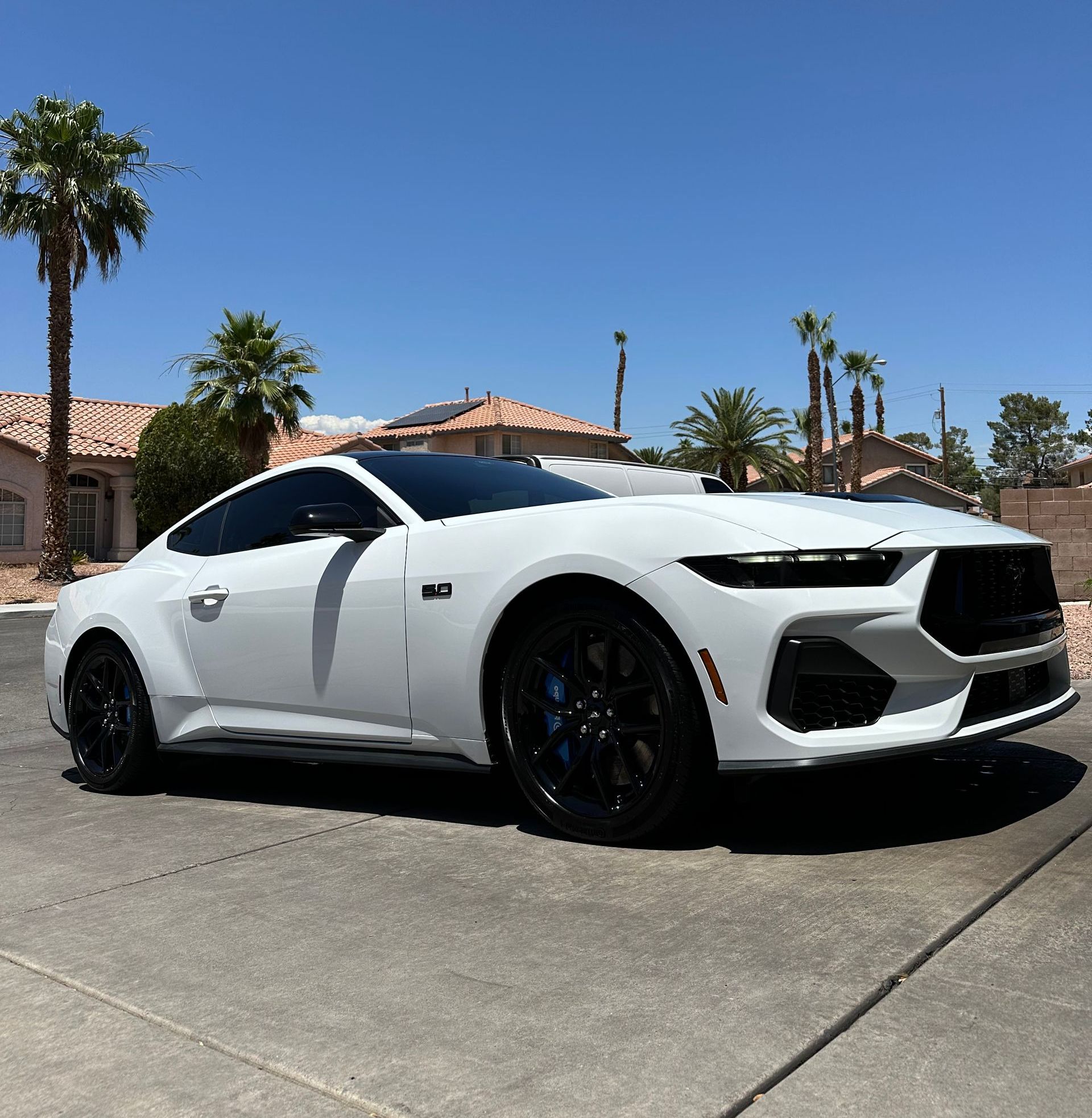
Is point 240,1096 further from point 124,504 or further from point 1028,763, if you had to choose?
point 124,504

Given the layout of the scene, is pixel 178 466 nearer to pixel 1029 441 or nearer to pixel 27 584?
pixel 27 584

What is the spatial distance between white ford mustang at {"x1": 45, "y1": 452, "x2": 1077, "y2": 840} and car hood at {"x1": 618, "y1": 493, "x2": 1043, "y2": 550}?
11 millimetres

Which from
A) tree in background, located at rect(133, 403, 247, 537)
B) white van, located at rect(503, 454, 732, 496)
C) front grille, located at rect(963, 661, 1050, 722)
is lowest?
front grille, located at rect(963, 661, 1050, 722)

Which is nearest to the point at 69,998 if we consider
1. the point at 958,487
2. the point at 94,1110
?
the point at 94,1110

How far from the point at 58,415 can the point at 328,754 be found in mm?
26079

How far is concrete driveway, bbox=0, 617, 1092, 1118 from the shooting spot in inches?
85.9

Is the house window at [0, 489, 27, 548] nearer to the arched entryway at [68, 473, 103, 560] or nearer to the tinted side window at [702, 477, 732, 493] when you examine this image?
the arched entryway at [68, 473, 103, 560]

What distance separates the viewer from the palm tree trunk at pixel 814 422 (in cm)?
4966

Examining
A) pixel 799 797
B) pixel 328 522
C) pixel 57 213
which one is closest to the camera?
pixel 328 522

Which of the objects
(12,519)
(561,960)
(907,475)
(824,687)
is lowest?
(561,960)

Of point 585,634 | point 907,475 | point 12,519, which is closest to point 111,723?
point 585,634

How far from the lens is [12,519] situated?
115 feet

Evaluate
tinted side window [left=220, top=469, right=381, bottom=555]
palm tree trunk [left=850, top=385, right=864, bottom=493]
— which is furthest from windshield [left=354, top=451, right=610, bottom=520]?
palm tree trunk [left=850, top=385, right=864, bottom=493]

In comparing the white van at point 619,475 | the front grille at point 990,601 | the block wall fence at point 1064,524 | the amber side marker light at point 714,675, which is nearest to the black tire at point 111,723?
the amber side marker light at point 714,675
